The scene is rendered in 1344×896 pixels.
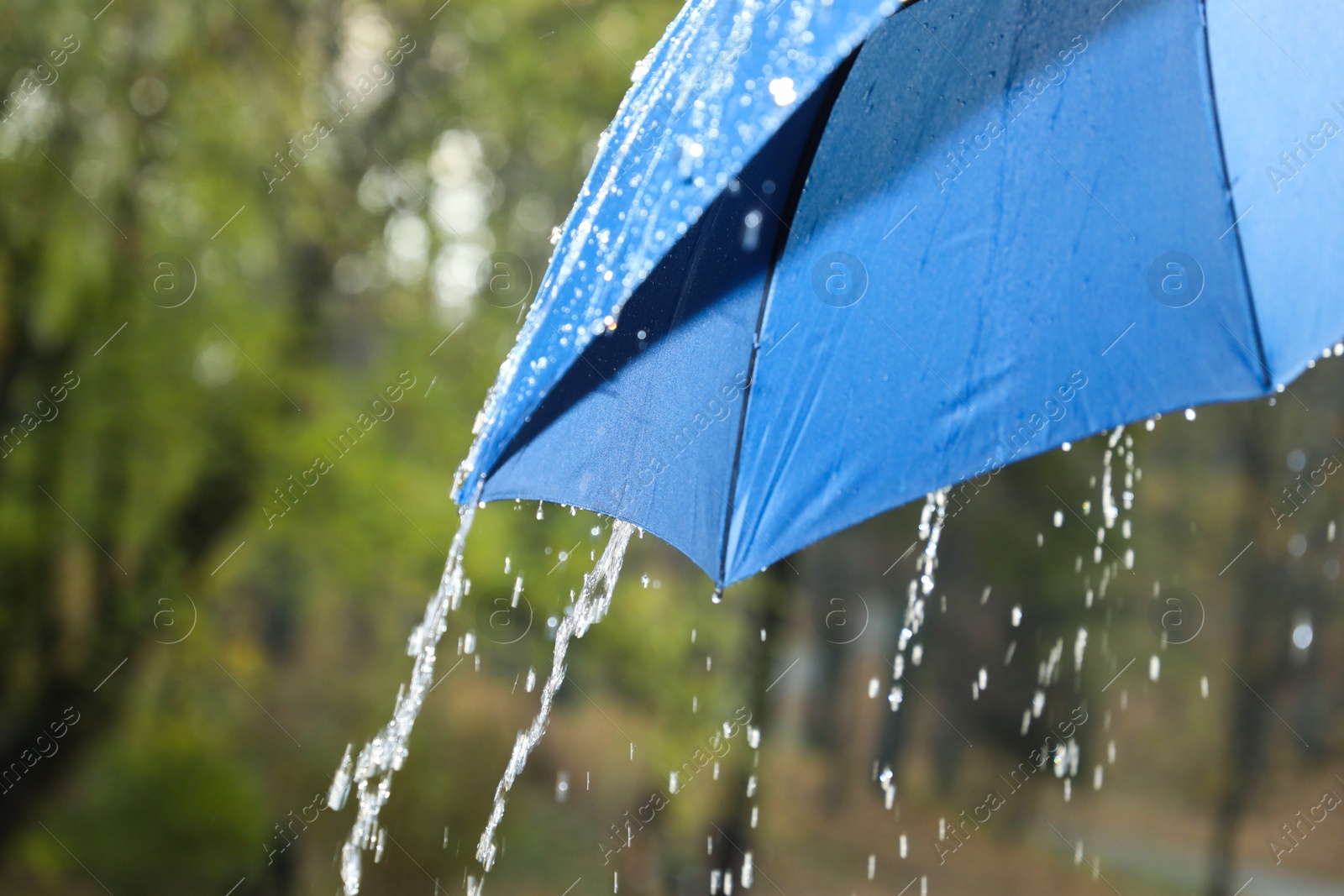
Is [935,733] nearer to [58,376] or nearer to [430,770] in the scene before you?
[430,770]

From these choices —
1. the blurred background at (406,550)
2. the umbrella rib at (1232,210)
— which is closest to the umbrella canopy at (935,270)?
the umbrella rib at (1232,210)

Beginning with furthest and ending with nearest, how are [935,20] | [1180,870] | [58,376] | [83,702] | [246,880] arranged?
1. [1180,870]
2. [246,880]
3. [83,702]
4. [58,376]
5. [935,20]

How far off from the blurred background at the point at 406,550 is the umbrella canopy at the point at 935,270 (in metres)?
5.40

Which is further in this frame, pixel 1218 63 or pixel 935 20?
pixel 935 20

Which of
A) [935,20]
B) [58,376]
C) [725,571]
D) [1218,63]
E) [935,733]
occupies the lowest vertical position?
[935,733]

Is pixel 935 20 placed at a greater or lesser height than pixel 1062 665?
greater

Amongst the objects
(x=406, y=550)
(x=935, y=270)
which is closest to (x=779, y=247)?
(x=935, y=270)

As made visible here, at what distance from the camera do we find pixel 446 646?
10.9 meters

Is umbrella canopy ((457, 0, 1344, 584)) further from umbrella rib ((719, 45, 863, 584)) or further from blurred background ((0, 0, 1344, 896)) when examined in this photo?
blurred background ((0, 0, 1344, 896))

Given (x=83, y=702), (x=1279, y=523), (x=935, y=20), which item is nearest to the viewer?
(x=935, y=20)

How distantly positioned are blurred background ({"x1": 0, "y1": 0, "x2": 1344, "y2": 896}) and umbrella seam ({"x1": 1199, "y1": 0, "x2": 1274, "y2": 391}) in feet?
19.3

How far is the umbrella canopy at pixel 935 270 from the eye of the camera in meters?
1.53

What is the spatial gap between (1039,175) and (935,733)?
1412 cm

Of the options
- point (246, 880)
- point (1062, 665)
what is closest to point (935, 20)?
point (246, 880)
